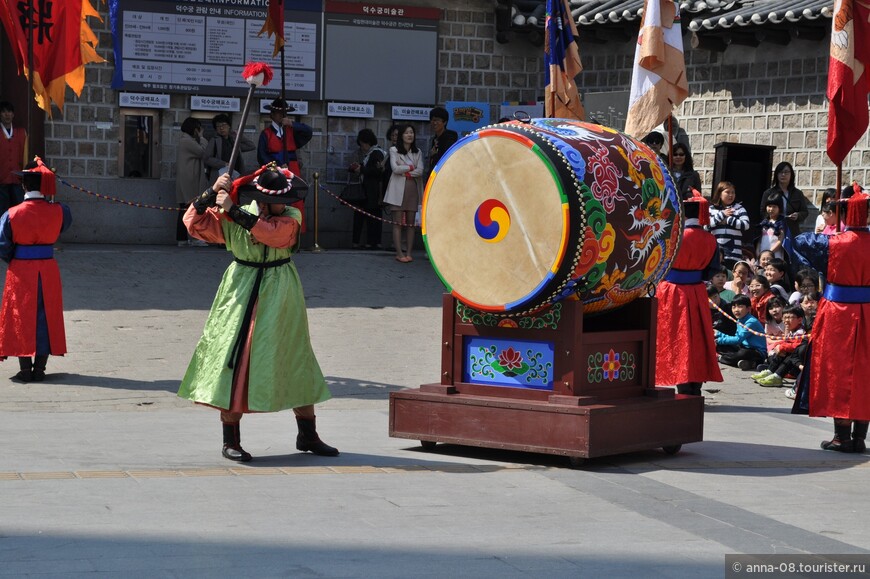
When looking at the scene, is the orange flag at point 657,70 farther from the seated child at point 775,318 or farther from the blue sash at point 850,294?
the blue sash at point 850,294

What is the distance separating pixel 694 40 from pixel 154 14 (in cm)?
632

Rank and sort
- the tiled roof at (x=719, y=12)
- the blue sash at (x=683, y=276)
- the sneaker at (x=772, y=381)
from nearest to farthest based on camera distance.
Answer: the blue sash at (x=683, y=276), the sneaker at (x=772, y=381), the tiled roof at (x=719, y=12)

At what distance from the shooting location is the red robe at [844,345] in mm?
8523

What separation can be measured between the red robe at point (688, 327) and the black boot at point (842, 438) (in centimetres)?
133

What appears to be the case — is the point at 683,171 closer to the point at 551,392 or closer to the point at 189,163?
the point at 189,163

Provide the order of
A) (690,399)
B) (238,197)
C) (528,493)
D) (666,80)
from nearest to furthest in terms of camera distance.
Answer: (528,493) → (238,197) → (690,399) → (666,80)

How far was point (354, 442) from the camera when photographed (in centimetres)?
844

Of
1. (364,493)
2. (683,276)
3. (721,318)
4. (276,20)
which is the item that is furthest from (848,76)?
(276,20)

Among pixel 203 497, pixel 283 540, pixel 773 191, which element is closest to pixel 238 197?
pixel 203 497

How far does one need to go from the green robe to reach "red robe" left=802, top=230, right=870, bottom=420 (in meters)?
3.14

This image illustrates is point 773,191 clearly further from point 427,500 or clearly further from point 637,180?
point 427,500

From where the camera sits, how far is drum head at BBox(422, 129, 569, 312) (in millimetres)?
7625

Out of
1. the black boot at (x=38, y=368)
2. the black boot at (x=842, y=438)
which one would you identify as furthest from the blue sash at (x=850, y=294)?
the black boot at (x=38, y=368)

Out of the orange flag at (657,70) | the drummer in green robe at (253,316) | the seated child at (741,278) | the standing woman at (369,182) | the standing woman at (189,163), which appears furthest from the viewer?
the standing woman at (369,182)
